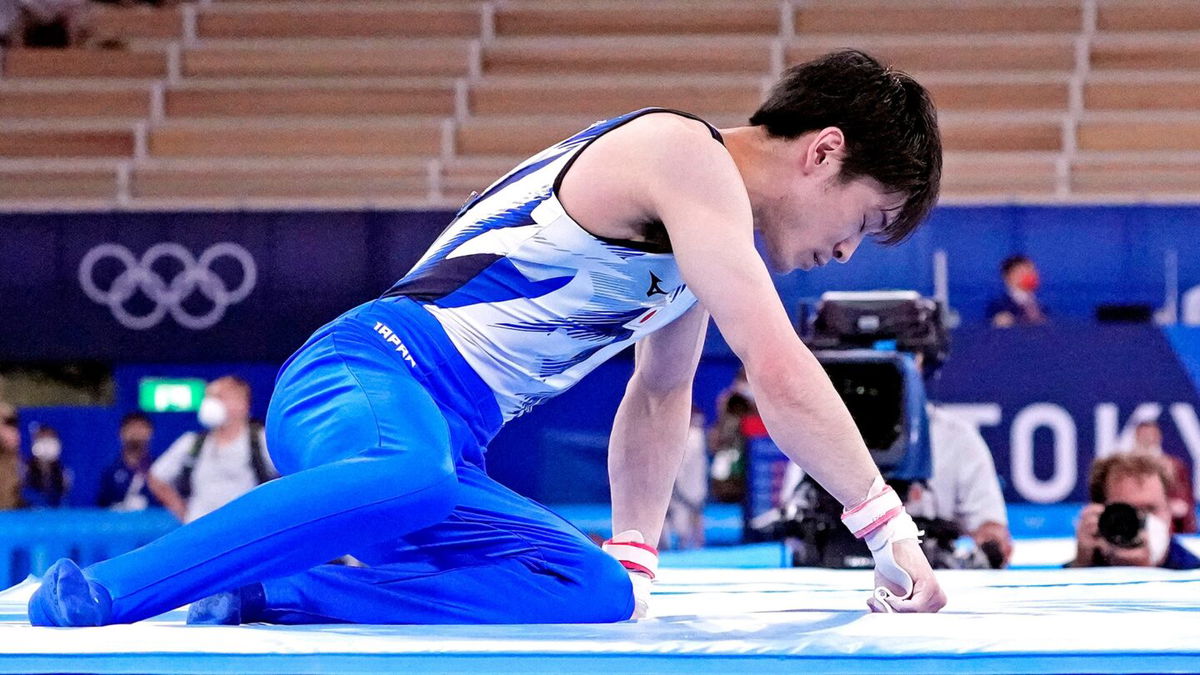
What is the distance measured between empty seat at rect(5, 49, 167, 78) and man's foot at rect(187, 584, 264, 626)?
27.4ft

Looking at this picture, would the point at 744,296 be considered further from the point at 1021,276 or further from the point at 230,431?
the point at 1021,276

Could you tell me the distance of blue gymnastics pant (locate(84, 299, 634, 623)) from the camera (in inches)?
77.6

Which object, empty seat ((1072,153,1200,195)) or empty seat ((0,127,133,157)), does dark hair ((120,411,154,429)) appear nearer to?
empty seat ((0,127,133,157))

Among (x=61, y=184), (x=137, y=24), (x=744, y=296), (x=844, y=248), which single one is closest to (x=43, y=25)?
(x=137, y=24)

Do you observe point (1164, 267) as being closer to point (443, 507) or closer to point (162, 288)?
point (162, 288)

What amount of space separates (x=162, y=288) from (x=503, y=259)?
6.49m

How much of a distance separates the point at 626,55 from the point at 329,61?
2.04m

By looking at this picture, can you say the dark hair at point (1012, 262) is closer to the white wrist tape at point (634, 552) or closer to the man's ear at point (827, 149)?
the white wrist tape at point (634, 552)

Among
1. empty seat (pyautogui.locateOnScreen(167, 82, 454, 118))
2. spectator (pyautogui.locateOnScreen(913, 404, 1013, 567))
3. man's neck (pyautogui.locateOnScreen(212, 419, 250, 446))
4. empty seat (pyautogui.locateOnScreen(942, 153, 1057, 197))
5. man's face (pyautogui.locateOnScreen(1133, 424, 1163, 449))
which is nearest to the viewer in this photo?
spectator (pyautogui.locateOnScreen(913, 404, 1013, 567))

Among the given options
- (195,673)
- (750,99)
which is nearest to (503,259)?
(195,673)

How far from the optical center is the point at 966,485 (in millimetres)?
4691

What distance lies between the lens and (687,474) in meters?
6.86

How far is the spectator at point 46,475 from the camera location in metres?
7.74

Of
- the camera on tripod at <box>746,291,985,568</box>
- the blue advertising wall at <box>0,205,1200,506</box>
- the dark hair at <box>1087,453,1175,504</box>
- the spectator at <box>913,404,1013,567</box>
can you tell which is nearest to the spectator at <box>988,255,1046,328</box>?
the blue advertising wall at <box>0,205,1200,506</box>
